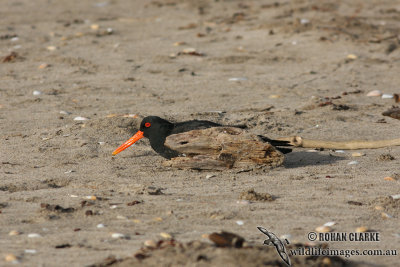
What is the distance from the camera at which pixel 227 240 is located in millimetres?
3457

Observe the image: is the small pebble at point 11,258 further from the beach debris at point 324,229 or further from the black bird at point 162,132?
the black bird at point 162,132

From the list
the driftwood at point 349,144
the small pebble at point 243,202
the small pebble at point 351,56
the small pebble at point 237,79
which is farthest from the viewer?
the small pebble at point 351,56

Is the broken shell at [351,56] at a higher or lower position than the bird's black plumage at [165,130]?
lower

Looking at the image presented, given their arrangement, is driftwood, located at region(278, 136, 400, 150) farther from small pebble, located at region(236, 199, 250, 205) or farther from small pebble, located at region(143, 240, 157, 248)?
small pebble, located at region(143, 240, 157, 248)

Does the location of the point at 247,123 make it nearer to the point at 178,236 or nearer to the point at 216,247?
the point at 178,236

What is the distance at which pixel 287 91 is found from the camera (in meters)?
7.72

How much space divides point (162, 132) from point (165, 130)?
0.04 metres

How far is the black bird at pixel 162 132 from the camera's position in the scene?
5.46 m

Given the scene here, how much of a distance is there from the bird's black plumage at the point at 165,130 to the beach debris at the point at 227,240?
195 centimetres

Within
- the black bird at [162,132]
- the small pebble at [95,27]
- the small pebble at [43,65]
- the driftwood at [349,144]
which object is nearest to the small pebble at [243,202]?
the black bird at [162,132]

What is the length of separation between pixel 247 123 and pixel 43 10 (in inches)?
240

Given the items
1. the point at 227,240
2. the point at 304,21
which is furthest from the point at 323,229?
the point at 304,21

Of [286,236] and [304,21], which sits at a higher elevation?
[304,21]

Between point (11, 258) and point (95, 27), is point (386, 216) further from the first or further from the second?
point (95, 27)
